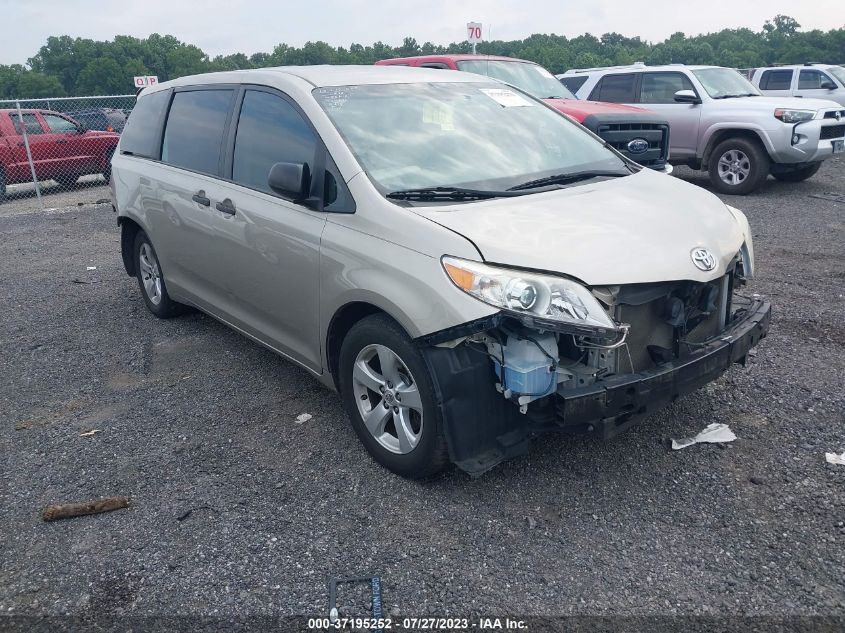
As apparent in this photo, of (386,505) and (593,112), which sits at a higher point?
(593,112)

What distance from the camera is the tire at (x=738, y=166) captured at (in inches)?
419

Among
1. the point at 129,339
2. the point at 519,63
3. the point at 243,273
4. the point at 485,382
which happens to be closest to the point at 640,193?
the point at 485,382

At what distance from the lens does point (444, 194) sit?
3.54m

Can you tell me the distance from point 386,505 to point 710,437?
1726mm

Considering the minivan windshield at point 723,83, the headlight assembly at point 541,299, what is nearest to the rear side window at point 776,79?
the minivan windshield at point 723,83

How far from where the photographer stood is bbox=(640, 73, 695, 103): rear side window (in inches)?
460

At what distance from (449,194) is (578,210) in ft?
2.03

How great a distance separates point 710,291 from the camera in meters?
3.42

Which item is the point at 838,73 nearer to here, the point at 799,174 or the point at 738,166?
the point at 799,174

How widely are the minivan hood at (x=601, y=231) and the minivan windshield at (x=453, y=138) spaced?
0.30 m

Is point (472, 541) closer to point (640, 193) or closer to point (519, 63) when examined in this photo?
point (640, 193)

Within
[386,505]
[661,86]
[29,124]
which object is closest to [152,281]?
[386,505]

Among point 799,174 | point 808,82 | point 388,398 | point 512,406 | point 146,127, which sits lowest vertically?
point 799,174

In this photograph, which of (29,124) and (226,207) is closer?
(226,207)
